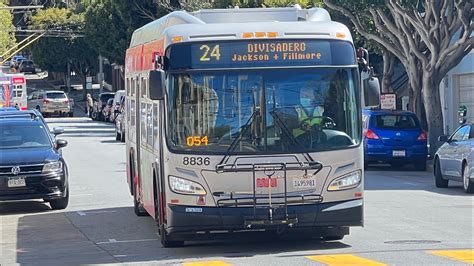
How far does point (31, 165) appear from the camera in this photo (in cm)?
2017

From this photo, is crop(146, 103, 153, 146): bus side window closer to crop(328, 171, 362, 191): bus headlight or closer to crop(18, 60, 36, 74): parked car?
crop(328, 171, 362, 191): bus headlight

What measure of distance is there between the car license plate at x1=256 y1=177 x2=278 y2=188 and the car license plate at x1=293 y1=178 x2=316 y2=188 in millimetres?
252

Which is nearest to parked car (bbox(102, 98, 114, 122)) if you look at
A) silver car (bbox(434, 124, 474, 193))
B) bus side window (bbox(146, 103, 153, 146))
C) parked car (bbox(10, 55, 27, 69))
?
silver car (bbox(434, 124, 474, 193))

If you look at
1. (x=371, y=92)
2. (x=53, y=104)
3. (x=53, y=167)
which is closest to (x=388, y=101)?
(x=53, y=167)

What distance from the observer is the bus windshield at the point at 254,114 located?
44.3 ft

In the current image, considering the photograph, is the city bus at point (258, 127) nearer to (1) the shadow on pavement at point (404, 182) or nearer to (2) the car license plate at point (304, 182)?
(2) the car license plate at point (304, 182)

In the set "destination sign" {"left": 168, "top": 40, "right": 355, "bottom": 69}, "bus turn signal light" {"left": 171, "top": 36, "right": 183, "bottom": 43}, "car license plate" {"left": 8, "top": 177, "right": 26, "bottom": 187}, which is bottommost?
"car license plate" {"left": 8, "top": 177, "right": 26, "bottom": 187}

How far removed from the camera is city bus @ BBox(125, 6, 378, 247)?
13422mm

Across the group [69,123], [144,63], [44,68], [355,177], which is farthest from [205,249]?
[44,68]

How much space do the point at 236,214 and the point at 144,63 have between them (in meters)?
3.97

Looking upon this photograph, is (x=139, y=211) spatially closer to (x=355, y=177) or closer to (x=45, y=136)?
(x=45, y=136)

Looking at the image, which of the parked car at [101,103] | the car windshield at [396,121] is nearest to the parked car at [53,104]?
the parked car at [101,103]

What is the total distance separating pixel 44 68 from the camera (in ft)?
298

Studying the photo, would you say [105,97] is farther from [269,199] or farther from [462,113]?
[269,199]
